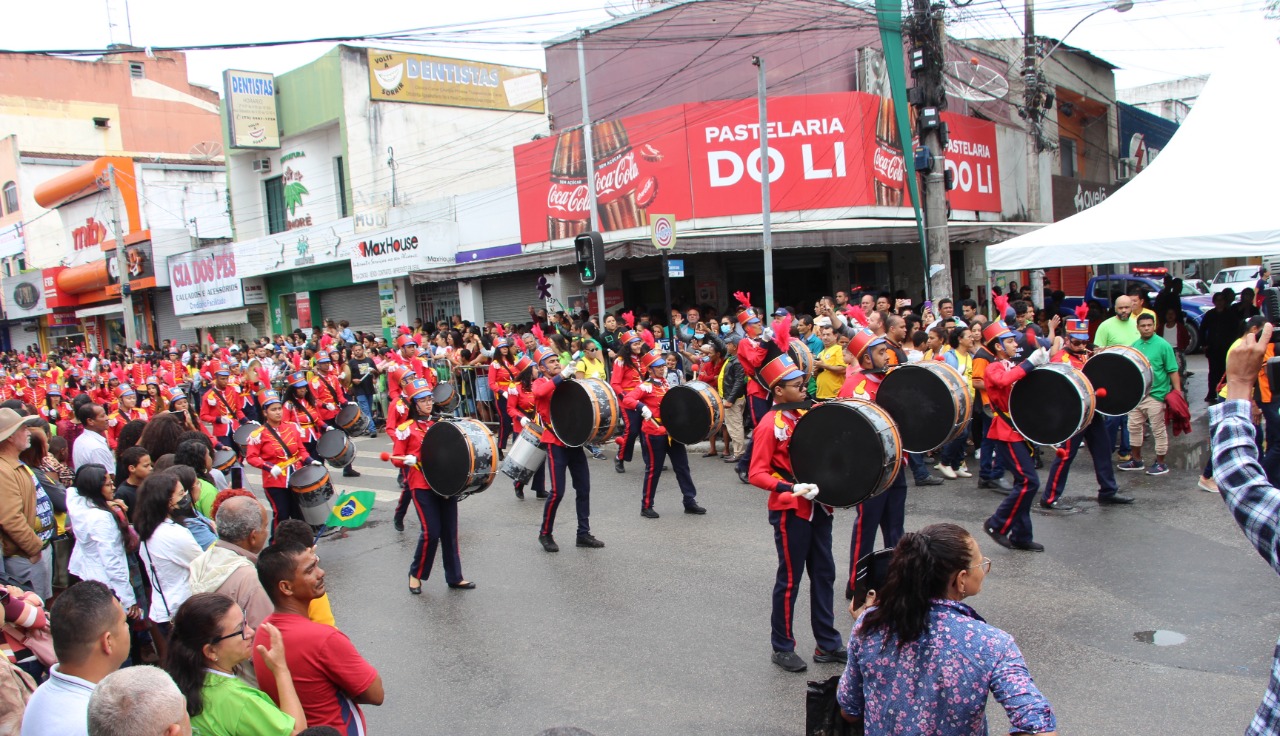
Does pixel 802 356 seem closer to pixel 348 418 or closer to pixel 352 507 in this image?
pixel 352 507

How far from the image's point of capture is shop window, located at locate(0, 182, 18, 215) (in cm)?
4469

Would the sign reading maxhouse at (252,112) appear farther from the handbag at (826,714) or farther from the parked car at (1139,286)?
the handbag at (826,714)

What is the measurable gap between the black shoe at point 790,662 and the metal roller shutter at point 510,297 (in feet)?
55.2

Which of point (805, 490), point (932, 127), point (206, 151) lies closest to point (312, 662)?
point (805, 490)

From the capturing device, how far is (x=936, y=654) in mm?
2566

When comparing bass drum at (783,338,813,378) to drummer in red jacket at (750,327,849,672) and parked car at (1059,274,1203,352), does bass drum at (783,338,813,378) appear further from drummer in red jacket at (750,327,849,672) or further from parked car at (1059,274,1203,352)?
parked car at (1059,274,1203,352)

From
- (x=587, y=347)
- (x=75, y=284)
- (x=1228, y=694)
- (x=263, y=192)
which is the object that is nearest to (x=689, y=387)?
(x=587, y=347)

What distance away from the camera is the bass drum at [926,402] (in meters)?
7.16

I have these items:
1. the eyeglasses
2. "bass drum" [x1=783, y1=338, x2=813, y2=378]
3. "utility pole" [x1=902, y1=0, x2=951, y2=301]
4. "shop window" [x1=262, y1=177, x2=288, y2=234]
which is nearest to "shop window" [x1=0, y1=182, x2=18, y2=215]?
"shop window" [x1=262, y1=177, x2=288, y2=234]

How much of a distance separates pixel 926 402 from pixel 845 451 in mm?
2337

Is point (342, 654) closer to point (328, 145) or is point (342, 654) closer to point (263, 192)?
point (328, 145)

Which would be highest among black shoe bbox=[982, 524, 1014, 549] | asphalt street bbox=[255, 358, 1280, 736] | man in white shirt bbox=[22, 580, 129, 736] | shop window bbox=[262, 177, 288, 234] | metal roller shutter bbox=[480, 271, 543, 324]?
shop window bbox=[262, 177, 288, 234]

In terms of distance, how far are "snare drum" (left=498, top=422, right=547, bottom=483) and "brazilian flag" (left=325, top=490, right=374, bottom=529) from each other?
1.59m

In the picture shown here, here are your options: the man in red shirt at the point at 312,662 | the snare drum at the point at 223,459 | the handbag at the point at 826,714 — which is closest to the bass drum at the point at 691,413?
the snare drum at the point at 223,459
